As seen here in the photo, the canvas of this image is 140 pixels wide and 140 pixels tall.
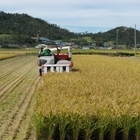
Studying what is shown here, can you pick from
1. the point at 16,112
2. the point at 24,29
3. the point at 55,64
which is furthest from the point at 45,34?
the point at 16,112

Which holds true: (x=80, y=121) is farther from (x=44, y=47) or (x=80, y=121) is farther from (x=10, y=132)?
(x=44, y=47)

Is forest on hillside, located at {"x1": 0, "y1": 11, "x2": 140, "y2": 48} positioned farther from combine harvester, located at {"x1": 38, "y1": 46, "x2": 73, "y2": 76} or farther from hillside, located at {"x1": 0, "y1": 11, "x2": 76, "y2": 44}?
combine harvester, located at {"x1": 38, "y1": 46, "x2": 73, "y2": 76}

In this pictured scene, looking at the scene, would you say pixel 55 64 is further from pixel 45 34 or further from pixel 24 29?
pixel 24 29

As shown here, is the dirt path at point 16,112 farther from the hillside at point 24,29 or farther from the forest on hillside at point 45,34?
the forest on hillside at point 45,34

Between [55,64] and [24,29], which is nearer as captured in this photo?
[55,64]

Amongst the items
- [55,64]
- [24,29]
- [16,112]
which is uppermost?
[24,29]

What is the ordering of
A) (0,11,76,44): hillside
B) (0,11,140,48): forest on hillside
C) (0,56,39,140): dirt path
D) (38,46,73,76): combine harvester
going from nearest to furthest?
1. (0,56,39,140): dirt path
2. (38,46,73,76): combine harvester
3. (0,11,76,44): hillside
4. (0,11,140,48): forest on hillside

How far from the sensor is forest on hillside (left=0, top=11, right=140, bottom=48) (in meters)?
147

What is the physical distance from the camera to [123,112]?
7.12 m

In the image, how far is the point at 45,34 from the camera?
160 metres

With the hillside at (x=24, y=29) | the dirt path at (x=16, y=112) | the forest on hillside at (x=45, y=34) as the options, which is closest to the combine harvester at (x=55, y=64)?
the dirt path at (x=16, y=112)

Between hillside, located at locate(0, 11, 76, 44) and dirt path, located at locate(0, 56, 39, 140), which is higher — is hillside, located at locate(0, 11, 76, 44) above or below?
above

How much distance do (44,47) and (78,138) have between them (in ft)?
46.9

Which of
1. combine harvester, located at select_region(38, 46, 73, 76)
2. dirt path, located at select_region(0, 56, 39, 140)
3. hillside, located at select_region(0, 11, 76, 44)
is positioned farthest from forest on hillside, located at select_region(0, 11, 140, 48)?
dirt path, located at select_region(0, 56, 39, 140)
